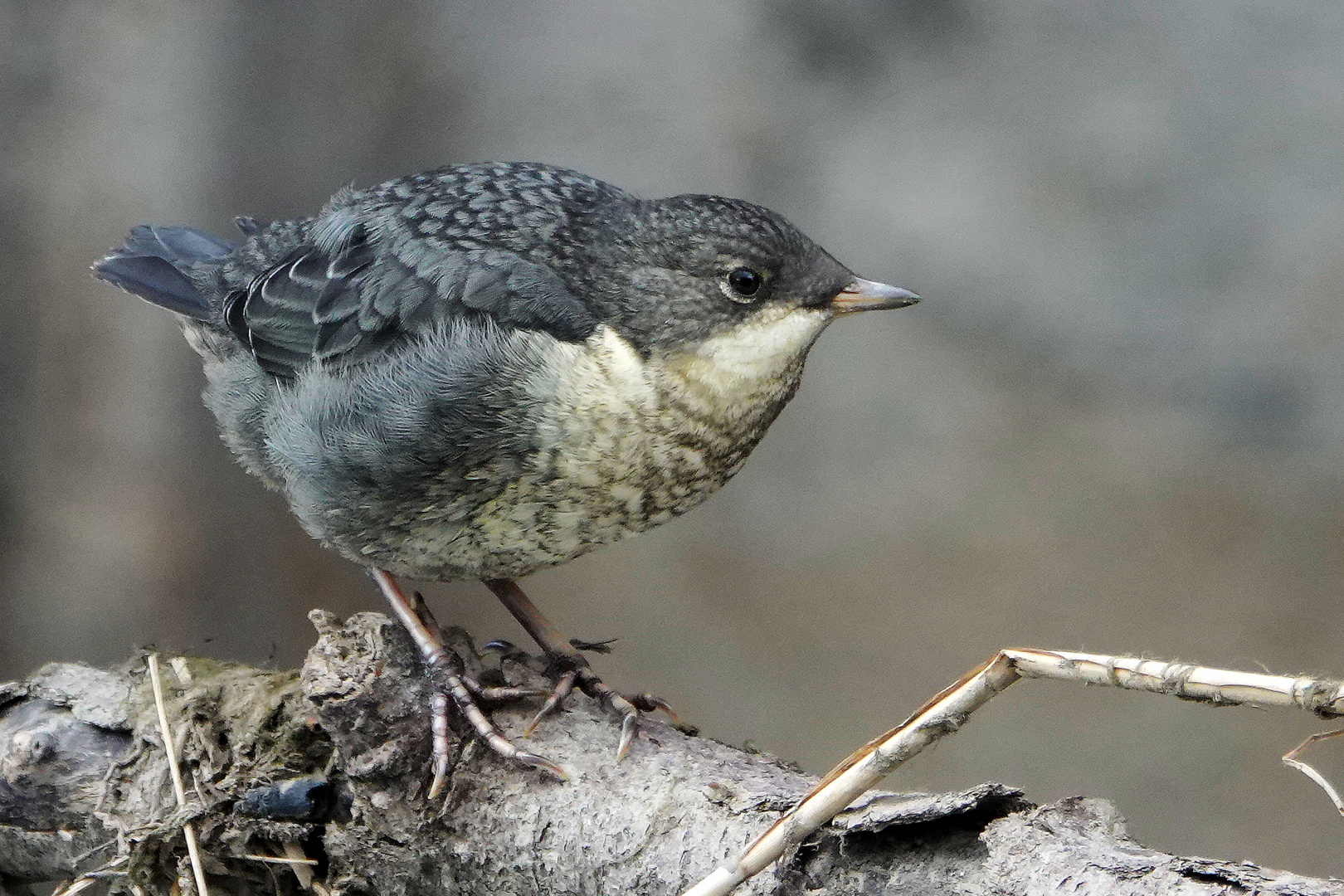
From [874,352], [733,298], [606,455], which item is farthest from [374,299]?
[874,352]

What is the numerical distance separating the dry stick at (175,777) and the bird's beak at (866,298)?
1179 millimetres

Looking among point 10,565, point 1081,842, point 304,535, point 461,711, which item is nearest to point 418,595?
point 461,711

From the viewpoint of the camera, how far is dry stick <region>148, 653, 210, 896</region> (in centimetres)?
188

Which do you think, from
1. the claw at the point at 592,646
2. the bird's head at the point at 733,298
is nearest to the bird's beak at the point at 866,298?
the bird's head at the point at 733,298

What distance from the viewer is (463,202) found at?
2283 mm

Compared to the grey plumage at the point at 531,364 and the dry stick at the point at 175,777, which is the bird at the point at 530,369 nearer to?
the grey plumage at the point at 531,364

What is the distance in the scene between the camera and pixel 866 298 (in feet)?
6.94

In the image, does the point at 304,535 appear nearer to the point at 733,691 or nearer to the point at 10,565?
the point at 10,565

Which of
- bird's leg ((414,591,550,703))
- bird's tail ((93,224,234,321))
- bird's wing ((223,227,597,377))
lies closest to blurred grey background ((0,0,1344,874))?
bird's tail ((93,224,234,321))

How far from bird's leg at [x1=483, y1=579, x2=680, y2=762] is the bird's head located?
50 cm

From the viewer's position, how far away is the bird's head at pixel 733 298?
2113mm

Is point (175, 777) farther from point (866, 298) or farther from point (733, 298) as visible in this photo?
point (866, 298)

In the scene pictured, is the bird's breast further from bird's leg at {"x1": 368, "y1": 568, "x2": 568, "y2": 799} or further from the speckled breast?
bird's leg at {"x1": 368, "y1": 568, "x2": 568, "y2": 799}

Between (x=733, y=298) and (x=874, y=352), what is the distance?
1683 millimetres
